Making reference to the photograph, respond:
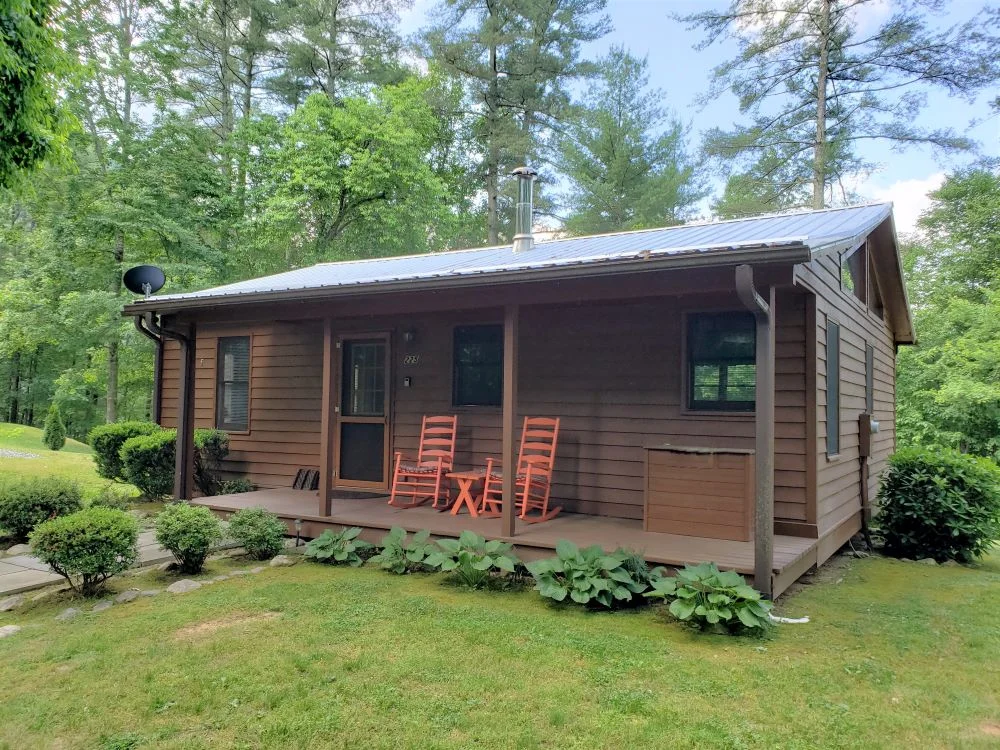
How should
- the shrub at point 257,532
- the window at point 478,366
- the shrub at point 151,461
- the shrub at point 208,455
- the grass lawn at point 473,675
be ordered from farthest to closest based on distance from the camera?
the shrub at point 208,455, the shrub at point 151,461, the window at point 478,366, the shrub at point 257,532, the grass lawn at point 473,675

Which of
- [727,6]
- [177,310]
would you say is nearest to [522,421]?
[177,310]

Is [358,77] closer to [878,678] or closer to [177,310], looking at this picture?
[177,310]

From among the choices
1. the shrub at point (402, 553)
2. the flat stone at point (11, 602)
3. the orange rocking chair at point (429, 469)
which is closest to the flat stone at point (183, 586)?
the flat stone at point (11, 602)

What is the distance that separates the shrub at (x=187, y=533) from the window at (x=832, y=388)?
4.63 meters

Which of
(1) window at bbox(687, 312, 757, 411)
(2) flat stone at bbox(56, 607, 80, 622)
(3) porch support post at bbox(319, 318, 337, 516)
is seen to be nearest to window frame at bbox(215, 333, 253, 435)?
(3) porch support post at bbox(319, 318, 337, 516)

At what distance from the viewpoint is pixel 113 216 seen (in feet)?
39.8

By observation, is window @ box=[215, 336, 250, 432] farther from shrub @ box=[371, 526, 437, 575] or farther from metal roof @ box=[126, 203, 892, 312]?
shrub @ box=[371, 526, 437, 575]

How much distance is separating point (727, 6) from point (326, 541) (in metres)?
13.5

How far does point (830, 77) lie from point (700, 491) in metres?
12.0

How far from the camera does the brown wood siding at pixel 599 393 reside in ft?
16.4

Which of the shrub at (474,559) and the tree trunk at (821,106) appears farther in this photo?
the tree trunk at (821,106)

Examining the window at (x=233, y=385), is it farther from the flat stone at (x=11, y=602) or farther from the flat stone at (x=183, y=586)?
the flat stone at (x=11, y=602)

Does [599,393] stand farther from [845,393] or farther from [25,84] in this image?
[25,84]

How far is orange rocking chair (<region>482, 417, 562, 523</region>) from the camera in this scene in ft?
18.2
